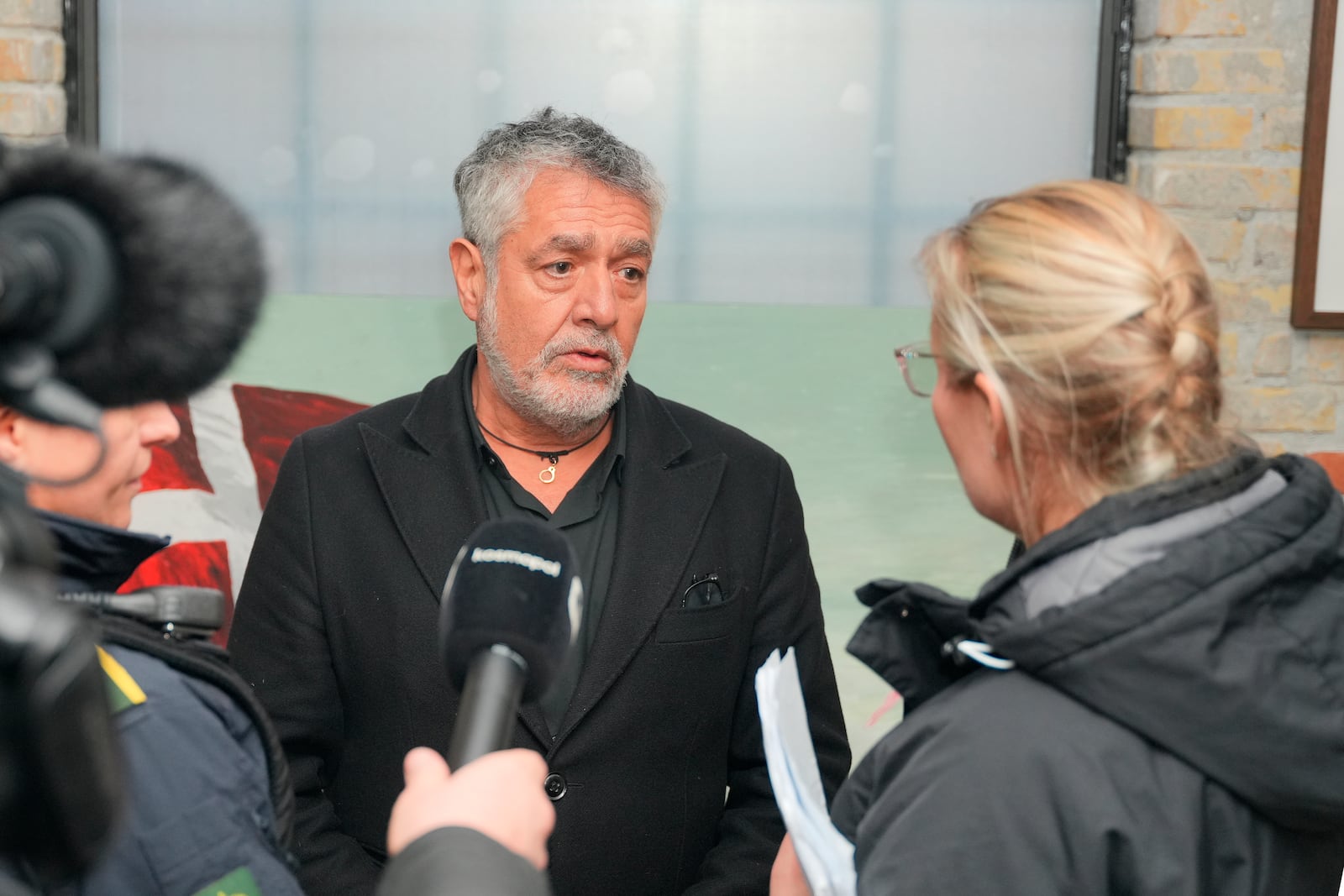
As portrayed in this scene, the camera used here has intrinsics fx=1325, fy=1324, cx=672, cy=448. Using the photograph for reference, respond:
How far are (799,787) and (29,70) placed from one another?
2754 millimetres

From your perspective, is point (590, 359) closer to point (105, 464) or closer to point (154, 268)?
point (105, 464)

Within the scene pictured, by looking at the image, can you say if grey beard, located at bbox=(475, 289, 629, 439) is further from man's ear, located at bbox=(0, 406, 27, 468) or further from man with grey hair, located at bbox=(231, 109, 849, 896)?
man's ear, located at bbox=(0, 406, 27, 468)

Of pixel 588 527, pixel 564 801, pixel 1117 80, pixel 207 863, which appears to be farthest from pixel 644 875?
→ pixel 1117 80

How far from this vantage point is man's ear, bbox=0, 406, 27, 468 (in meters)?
1.24

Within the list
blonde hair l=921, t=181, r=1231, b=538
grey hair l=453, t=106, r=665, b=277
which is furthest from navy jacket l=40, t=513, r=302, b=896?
grey hair l=453, t=106, r=665, b=277

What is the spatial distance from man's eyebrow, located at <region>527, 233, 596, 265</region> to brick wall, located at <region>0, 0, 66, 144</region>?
1495mm

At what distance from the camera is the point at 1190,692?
1.21 metres

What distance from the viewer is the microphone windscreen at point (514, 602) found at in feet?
3.70

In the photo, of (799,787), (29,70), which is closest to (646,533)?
(799,787)

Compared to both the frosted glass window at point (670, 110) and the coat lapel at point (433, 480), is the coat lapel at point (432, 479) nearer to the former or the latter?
the coat lapel at point (433, 480)

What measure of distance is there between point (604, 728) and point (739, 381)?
1341 millimetres

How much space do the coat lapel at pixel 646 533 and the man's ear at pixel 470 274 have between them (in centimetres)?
35

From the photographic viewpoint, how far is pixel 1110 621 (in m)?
1.23

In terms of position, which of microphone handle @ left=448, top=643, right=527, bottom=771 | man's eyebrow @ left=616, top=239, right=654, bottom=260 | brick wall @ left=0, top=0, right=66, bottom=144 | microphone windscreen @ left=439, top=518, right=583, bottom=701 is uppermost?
brick wall @ left=0, top=0, right=66, bottom=144
